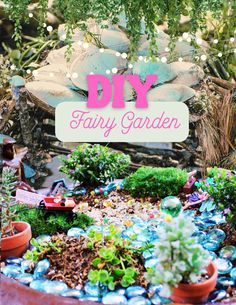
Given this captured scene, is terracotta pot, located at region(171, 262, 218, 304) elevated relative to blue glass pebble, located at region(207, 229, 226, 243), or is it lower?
elevated

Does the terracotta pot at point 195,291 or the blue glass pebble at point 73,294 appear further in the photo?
the blue glass pebble at point 73,294

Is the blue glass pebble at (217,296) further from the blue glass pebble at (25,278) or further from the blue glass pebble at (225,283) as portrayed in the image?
the blue glass pebble at (25,278)

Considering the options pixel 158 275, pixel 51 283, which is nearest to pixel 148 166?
pixel 51 283

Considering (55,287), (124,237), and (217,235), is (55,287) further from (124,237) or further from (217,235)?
(217,235)

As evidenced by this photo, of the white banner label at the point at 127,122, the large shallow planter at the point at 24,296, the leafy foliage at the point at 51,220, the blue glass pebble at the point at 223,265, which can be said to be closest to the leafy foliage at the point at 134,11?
the white banner label at the point at 127,122

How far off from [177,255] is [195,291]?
0.14 metres

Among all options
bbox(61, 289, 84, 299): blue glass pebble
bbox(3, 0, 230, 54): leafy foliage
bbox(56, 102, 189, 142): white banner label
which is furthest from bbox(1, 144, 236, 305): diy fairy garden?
bbox(3, 0, 230, 54): leafy foliage

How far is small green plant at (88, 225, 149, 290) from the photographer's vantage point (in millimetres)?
1400

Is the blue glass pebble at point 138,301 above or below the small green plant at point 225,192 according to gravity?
below

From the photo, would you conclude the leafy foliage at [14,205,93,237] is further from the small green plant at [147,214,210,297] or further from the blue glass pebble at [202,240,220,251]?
the small green plant at [147,214,210,297]

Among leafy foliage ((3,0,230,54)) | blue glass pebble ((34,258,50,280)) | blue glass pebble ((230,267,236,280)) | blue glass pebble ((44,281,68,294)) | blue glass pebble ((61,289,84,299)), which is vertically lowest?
blue glass pebble ((34,258,50,280))

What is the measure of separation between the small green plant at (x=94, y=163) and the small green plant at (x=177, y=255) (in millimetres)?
877

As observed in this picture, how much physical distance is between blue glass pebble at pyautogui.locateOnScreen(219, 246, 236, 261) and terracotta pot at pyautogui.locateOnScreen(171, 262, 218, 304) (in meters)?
0.22

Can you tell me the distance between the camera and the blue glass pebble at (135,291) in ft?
4.54
